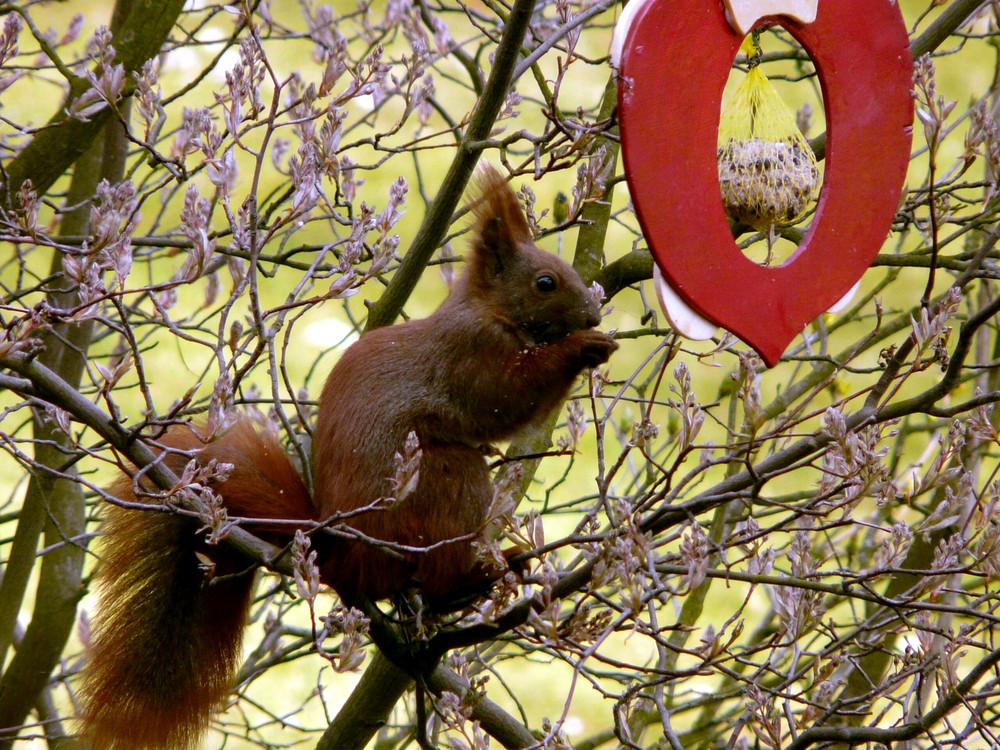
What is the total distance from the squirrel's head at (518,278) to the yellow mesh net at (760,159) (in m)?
0.38

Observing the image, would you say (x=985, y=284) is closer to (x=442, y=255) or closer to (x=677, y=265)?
(x=442, y=255)

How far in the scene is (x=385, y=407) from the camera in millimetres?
2027

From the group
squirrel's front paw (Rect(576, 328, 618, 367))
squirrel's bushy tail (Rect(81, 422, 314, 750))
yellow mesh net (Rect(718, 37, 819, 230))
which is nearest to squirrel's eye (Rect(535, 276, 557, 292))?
squirrel's front paw (Rect(576, 328, 618, 367))

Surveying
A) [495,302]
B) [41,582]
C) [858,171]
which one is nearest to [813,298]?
[858,171]

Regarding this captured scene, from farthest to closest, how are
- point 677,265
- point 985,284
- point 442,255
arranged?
point 985,284 → point 442,255 → point 677,265

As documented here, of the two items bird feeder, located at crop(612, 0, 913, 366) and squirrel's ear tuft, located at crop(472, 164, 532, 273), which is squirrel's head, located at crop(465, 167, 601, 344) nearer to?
squirrel's ear tuft, located at crop(472, 164, 532, 273)

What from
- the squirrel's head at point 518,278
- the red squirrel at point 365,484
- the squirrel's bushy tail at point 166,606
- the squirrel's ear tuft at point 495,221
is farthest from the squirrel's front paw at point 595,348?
the squirrel's bushy tail at point 166,606

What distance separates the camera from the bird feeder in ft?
4.77

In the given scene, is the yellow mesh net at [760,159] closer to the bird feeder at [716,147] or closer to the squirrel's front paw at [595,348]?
the bird feeder at [716,147]

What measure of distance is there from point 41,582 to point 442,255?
3.99ft

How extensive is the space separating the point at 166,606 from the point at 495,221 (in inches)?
36.0

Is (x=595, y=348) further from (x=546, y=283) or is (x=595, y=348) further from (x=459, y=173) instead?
(x=459, y=173)

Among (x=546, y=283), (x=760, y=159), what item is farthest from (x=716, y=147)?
(x=546, y=283)

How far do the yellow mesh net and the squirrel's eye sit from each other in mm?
391
